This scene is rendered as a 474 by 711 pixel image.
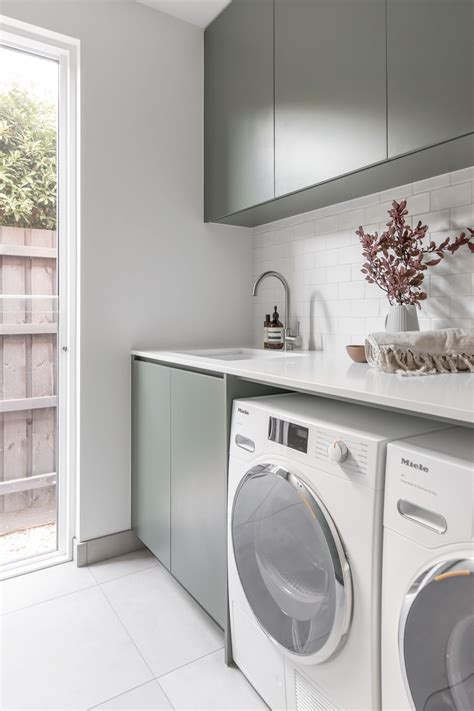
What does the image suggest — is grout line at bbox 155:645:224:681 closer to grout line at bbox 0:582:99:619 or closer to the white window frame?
grout line at bbox 0:582:99:619

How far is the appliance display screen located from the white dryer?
252 millimetres

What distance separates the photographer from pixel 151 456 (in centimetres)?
202

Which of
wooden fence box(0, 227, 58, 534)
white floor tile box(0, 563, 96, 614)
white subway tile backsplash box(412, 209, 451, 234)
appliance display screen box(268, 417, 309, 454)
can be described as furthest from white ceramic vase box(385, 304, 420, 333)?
white floor tile box(0, 563, 96, 614)

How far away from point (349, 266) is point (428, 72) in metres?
0.82

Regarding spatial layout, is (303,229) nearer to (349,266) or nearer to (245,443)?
(349,266)

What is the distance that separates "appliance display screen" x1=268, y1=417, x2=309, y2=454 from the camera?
1.13 metres

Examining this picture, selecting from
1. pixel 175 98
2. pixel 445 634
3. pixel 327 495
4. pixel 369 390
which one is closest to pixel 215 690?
pixel 327 495

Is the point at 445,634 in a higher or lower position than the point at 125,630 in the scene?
higher

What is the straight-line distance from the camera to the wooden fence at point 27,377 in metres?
2.05

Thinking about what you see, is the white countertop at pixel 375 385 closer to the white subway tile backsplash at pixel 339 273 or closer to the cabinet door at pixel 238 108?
the white subway tile backsplash at pixel 339 273

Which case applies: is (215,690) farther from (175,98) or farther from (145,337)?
(175,98)

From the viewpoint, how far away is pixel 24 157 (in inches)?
81.0

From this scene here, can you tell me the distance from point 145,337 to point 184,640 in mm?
1313

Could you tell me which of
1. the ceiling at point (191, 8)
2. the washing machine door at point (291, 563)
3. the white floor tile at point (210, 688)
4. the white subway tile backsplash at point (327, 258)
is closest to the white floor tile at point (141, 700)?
the white floor tile at point (210, 688)
